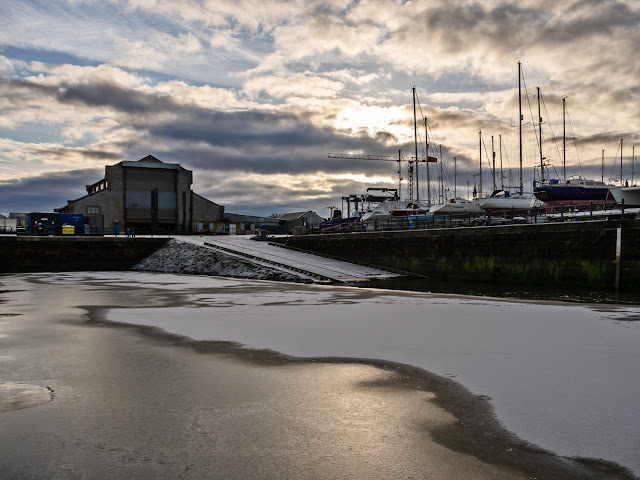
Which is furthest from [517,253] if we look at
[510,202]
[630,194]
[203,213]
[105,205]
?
[105,205]

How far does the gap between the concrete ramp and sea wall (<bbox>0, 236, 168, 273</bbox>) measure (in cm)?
507

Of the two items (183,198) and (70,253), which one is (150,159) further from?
(70,253)

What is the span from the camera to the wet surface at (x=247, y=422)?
360 centimetres

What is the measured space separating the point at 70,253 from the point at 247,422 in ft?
119

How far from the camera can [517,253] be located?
25.0m

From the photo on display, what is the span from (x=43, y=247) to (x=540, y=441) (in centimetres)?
3844

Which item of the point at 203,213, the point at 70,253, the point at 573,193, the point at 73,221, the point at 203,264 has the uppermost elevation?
the point at 573,193

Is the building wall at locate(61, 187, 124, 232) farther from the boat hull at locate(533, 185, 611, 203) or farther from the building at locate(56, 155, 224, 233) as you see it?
the boat hull at locate(533, 185, 611, 203)

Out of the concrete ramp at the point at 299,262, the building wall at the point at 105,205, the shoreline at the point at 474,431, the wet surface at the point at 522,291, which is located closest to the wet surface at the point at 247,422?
the shoreline at the point at 474,431

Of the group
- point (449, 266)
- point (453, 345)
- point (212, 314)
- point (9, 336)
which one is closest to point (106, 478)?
point (453, 345)

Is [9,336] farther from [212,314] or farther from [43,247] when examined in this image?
[43,247]

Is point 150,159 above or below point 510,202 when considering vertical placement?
above

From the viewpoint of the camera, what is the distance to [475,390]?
5.46 metres

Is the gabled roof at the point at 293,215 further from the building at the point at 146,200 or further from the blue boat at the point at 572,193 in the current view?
the blue boat at the point at 572,193
